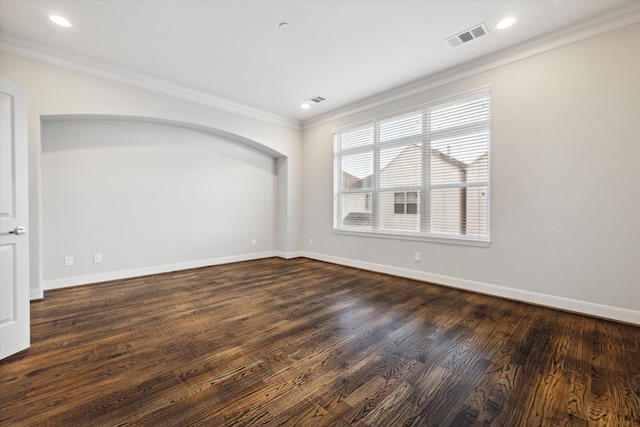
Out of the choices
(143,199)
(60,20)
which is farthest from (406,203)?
(60,20)

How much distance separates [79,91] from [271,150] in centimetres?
307

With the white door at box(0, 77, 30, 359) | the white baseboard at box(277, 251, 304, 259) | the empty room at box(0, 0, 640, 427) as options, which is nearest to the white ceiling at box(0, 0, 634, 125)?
the empty room at box(0, 0, 640, 427)

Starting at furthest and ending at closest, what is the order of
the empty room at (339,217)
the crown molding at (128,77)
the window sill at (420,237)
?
the window sill at (420,237)
the crown molding at (128,77)
the empty room at (339,217)

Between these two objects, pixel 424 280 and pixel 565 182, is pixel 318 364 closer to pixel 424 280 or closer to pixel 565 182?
pixel 424 280

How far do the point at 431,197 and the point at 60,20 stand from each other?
489cm

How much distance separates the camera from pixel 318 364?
1.94 metres

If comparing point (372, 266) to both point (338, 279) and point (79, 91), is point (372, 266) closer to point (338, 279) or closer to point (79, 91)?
point (338, 279)

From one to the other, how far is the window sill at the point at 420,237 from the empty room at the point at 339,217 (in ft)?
0.09

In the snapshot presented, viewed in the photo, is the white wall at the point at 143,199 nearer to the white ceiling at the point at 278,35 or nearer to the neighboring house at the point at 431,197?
the white ceiling at the point at 278,35

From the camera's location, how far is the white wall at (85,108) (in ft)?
10.6

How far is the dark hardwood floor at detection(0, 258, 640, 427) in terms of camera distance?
1471mm

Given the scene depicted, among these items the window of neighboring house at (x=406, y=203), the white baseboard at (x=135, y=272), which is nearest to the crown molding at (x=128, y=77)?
the white baseboard at (x=135, y=272)

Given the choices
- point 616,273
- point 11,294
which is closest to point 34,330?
point 11,294

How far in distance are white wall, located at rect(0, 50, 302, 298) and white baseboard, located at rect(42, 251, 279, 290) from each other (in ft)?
0.33
